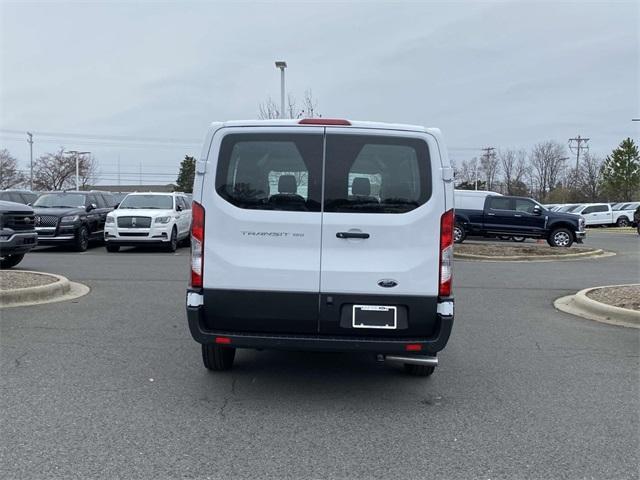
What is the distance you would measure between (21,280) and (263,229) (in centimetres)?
622

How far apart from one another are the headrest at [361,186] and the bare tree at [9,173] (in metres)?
79.4

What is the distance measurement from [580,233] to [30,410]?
20.0 m

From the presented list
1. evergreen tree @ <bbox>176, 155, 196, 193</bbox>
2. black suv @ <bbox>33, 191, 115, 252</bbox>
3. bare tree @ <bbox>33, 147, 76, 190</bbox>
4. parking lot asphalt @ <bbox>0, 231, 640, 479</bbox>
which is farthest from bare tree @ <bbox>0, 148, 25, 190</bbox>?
parking lot asphalt @ <bbox>0, 231, 640, 479</bbox>

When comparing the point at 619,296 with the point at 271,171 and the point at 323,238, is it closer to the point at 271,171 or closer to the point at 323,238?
the point at 323,238

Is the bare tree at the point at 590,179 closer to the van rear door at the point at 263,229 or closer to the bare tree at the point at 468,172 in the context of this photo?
the bare tree at the point at 468,172

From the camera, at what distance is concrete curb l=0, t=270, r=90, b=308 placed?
8.19m

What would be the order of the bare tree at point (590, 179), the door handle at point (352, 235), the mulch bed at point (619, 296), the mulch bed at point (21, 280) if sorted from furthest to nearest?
the bare tree at point (590, 179), the mulch bed at point (21, 280), the mulch bed at point (619, 296), the door handle at point (352, 235)

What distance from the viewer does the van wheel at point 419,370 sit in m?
5.37

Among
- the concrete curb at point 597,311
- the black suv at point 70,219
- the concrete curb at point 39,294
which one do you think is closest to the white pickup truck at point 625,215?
the black suv at point 70,219

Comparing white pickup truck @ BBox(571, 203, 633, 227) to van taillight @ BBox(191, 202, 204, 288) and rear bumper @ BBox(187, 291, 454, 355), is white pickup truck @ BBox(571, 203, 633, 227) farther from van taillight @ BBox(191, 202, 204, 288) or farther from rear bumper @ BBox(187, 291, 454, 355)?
van taillight @ BBox(191, 202, 204, 288)

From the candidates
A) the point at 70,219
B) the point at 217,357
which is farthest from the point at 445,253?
the point at 70,219

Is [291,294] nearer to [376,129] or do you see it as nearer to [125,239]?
[376,129]

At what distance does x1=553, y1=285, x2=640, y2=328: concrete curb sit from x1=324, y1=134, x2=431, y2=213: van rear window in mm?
4710

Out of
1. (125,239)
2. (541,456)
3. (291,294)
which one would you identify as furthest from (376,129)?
(125,239)
